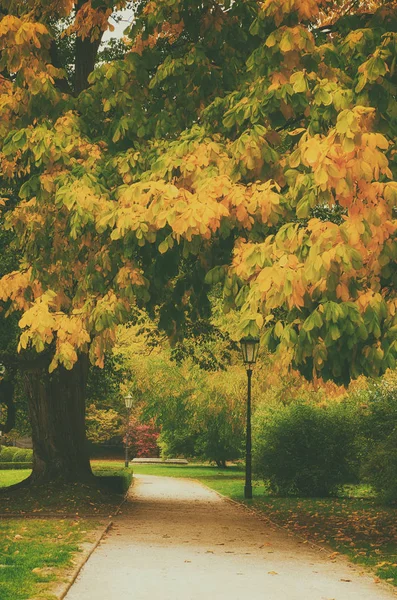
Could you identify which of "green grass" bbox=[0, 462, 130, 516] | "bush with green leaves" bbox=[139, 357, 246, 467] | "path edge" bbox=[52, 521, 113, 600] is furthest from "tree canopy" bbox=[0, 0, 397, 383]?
"bush with green leaves" bbox=[139, 357, 246, 467]

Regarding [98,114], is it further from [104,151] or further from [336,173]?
[336,173]

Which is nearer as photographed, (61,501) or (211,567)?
(211,567)

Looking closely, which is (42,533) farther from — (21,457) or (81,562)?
(21,457)

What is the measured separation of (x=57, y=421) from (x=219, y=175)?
10342 millimetres

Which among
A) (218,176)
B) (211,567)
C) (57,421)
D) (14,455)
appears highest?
(218,176)

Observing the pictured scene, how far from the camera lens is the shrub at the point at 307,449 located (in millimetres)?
22359

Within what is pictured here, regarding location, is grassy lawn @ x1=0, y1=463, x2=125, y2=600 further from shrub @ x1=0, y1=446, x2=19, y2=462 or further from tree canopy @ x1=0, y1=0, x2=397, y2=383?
shrub @ x1=0, y1=446, x2=19, y2=462

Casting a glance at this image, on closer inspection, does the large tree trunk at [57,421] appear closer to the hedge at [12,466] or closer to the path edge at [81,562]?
the path edge at [81,562]

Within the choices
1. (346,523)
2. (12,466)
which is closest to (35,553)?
(346,523)

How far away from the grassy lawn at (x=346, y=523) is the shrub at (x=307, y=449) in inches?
24.6

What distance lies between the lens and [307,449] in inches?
880

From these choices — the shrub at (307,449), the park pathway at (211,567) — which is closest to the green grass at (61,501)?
the park pathway at (211,567)

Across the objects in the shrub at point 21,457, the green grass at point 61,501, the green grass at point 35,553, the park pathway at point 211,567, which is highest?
the shrub at point 21,457

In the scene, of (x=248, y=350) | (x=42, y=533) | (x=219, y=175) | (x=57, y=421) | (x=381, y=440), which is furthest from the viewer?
(x=248, y=350)
